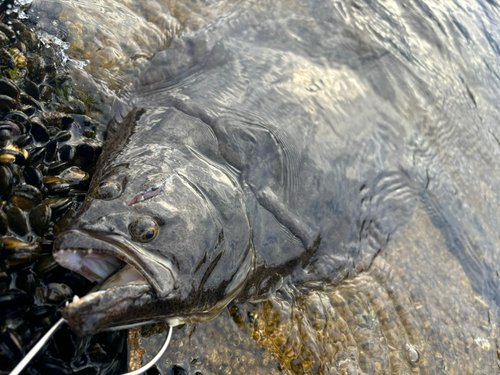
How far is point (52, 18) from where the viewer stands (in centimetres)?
494

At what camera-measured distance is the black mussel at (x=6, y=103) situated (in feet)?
10.9

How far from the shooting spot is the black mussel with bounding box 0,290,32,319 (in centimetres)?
240

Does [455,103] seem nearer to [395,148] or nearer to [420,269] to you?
[395,148]

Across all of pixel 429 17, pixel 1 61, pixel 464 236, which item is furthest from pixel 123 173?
pixel 429 17

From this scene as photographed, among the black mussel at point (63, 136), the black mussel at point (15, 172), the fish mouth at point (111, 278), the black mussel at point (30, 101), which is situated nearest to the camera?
the fish mouth at point (111, 278)

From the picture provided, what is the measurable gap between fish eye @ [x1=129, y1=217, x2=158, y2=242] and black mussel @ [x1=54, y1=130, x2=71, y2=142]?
4.77ft

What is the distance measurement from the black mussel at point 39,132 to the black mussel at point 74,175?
37 cm

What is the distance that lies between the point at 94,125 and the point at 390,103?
3667 millimetres

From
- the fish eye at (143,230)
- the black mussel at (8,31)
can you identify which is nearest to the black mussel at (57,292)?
the fish eye at (143,230)

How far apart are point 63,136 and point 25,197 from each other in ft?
2.85

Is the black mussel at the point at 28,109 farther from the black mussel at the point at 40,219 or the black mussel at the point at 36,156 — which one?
the black mussel at the point at 40,219

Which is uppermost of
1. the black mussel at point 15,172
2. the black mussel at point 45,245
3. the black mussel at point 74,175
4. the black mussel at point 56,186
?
the black mussel at point 15,172

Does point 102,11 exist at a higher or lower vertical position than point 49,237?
higher

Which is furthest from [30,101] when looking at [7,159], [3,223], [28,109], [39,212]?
[3,223]
